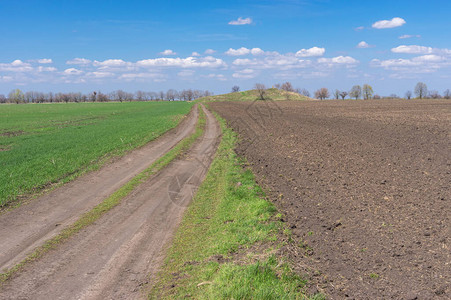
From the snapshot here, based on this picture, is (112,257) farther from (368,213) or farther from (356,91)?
(356,91)

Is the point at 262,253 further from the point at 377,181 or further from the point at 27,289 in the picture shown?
the point at 377,181

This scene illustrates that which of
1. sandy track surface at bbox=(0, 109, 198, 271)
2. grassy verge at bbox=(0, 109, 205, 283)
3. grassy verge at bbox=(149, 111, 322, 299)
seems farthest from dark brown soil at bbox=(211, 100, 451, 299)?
sandy track surface at bbox=(0, 109, 198, 271)

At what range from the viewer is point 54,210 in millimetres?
10836

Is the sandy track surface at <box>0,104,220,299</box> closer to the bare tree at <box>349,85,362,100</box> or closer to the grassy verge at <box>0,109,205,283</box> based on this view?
the grassy verge at <box>0,109,205,283</box>

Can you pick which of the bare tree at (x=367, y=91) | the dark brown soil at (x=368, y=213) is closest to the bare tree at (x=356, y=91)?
the bare tree at (x=367, y=91)

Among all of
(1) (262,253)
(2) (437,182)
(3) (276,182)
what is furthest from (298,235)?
(2) (437,182)

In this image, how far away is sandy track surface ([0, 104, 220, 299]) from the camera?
621cm

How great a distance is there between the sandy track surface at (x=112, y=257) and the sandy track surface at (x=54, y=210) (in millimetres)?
957

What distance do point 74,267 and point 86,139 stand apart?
21.7 meters

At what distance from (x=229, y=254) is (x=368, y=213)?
4.43 metres

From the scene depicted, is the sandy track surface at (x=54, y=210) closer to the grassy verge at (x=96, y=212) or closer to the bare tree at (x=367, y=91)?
the grassy verge at (x=96, y=212)

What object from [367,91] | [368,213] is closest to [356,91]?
[367,91]

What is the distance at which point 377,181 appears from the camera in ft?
40.0

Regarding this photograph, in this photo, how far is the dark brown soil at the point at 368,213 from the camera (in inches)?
235
